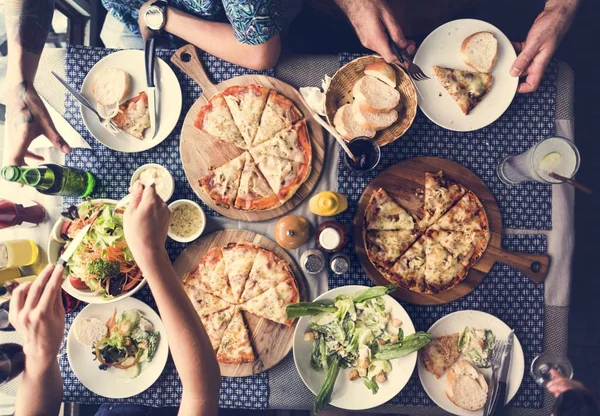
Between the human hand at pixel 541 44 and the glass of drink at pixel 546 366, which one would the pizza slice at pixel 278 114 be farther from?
the glass of drink at pixel 546 366

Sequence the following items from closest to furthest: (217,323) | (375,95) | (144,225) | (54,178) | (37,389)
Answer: (144,225) < (37,389) < (54,178) < (375,95) < (217,323)

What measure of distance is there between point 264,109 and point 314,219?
0.72 m

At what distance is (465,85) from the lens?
258 centimetres

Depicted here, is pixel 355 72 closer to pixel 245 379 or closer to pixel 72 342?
pixel 245 379

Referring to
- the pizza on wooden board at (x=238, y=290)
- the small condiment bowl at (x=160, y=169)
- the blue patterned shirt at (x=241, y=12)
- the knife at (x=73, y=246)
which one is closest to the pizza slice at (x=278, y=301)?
the pizza on wooden board at (x=238, y=290)

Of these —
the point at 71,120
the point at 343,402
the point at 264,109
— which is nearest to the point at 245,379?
the point at 343,402

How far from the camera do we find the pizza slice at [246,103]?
8.73ft

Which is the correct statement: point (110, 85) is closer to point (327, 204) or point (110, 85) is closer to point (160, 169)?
point (160, 169)

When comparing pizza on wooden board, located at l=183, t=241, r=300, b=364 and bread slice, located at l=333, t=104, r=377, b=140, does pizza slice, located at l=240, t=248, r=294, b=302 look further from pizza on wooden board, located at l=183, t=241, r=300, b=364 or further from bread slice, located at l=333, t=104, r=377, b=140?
bread slice, located at l=333, t=104, r=377, b=140

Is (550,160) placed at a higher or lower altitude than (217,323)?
higher

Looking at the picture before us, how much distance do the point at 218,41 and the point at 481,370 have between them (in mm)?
2406

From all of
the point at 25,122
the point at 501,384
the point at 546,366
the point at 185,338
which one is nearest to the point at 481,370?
the point at 501,384

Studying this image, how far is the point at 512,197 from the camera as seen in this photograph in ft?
8.65

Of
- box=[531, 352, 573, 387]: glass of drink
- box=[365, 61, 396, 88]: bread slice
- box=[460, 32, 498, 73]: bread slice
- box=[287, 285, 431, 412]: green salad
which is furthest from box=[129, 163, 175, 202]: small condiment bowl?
box=[531, 352, 573, 387]: glass of drink
